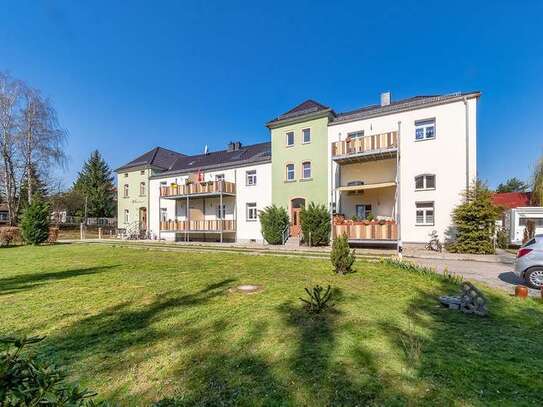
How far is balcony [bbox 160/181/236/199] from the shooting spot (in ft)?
81.1

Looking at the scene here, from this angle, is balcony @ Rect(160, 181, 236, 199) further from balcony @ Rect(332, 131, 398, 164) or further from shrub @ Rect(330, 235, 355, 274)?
shrub @ Rect(330, 235, 355, 274)

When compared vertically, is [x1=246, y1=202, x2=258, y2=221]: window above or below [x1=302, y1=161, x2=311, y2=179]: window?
below

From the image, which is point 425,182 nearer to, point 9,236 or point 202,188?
point 202,188

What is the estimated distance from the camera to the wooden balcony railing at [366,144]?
17469 mm

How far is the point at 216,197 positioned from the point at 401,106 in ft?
53.8

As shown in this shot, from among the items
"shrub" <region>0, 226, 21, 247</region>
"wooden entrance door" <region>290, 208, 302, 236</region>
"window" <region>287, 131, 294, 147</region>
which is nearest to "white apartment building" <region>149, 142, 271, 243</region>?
"window" <region>287, 131, 294, 147</region>

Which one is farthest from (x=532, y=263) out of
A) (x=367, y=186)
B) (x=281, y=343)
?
(x=367, y=186)

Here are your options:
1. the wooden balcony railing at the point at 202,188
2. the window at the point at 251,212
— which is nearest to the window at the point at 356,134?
the window at the point at 251,212

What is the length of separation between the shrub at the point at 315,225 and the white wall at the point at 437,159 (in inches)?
179

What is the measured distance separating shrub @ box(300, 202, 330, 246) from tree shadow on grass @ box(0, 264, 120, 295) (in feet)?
39.4

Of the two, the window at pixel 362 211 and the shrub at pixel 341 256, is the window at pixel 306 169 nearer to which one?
the window at pixel 362 211

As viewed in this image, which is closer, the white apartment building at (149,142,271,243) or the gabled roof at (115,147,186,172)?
the white apartment building at (149,142,271,243)

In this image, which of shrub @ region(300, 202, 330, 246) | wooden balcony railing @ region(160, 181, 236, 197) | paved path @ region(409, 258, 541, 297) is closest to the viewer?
paved path @ region(409, 258, 541, 297)

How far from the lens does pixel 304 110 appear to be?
874 inches
